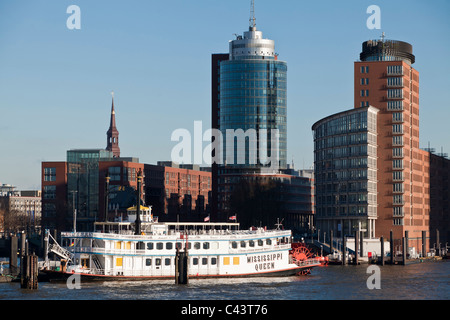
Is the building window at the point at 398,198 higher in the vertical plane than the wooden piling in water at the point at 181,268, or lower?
higher

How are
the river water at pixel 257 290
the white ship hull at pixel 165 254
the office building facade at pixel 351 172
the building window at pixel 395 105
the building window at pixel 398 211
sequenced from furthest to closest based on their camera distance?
the building window at pixel 398 211, the building window at pixel 395 105, the office building facade at pixel 351 172, the white ship hull at pixel 165 254, the river water at pixel 257 290

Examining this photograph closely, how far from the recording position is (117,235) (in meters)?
103

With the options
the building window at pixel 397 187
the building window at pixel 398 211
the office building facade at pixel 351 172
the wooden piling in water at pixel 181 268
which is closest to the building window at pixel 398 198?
Answer: the building window at pixel 397 187

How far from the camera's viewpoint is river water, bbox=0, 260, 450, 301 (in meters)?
89.5

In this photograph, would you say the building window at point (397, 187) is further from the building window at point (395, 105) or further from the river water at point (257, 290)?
the river water at point (257, 290)

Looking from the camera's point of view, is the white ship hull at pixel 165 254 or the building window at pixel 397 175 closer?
the white ship hull at pixel 165 254

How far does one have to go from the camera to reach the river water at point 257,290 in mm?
89500

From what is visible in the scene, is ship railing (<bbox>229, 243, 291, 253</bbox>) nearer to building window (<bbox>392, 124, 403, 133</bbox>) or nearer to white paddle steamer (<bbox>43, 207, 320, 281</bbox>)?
white paddle steamer (<bbox>43, 207, 320, 281</bbox>)

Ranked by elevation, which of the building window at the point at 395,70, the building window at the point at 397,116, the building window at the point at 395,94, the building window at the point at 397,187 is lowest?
the building window at the point at 397,187

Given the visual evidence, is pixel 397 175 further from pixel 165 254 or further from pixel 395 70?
pixel 165 254

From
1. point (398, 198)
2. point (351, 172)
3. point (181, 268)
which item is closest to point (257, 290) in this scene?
point (181, 268)

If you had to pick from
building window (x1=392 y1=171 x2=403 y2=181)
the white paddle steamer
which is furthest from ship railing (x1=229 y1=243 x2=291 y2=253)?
building window (x1=392 y1=171 x2=403 y2=181)
